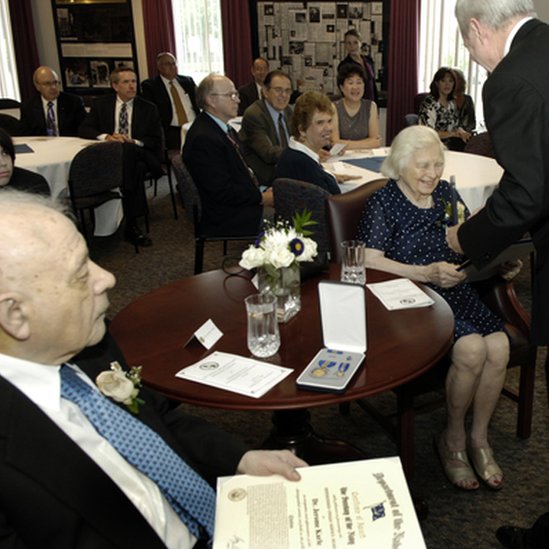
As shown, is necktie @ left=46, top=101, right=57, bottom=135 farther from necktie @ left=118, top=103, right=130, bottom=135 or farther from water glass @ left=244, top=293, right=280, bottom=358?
water glass @ left=244, top=293, right=280, bottom=358

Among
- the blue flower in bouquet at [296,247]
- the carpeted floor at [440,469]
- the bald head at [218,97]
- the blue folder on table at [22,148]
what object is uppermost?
the bald head at [218,97]

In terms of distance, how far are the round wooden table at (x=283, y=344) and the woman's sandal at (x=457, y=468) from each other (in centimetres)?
38

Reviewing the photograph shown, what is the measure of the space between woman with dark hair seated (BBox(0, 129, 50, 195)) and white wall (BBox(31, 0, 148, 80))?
17.4ft

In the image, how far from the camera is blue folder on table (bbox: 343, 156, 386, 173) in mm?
4262

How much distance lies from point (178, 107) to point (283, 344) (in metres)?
6.35

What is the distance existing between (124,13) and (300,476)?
8.55 meters

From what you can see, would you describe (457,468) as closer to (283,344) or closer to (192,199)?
(283,344)

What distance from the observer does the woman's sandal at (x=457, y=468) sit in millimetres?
2340

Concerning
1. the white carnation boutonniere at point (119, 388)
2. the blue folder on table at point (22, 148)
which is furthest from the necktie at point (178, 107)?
the white carnation boutonniere at point (119, 388)

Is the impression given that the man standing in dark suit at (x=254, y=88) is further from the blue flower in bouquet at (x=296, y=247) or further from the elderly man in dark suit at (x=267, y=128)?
the blue flower in bouquet at (x=296, y=247)

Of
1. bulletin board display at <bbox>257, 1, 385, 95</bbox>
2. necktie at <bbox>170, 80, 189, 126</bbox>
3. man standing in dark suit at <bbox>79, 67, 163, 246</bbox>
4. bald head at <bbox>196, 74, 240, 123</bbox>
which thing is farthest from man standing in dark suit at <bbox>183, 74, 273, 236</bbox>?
bulletin board display at <bbox>257, 1, 385, 95</bbox>

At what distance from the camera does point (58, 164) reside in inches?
190

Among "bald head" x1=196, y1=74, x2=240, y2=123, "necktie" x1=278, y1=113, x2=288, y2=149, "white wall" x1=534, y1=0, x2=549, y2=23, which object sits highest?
"white wall" x1=534, y1=0, x2=549, y2=23

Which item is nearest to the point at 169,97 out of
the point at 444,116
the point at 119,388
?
the point at 444,116
